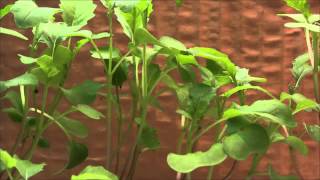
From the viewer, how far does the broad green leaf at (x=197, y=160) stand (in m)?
0.50

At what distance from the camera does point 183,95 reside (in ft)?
2.00

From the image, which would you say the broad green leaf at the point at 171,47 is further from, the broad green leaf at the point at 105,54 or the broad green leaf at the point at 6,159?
the broad green leaf at the point at 6,159

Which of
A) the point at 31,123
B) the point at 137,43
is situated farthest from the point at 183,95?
the point at 31,123

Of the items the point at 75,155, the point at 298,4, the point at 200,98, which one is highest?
the point at 298,4

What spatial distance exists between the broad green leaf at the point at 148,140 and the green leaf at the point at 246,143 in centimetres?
13

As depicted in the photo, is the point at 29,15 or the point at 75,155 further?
the point at 75,155

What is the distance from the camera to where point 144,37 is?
1.78 feet

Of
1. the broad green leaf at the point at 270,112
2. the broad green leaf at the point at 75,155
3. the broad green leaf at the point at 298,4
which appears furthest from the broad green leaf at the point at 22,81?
the broad green leaf at the point at 298,4

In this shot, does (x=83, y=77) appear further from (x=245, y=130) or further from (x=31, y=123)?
(x=245, y=130)

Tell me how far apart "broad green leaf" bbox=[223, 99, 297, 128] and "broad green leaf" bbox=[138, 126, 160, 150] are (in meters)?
0.12

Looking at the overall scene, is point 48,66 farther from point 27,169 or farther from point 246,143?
point 246,143

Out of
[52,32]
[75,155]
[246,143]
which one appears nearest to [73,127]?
[75,155]

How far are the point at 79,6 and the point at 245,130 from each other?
0.87 feet

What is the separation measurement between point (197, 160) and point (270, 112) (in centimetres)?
10
